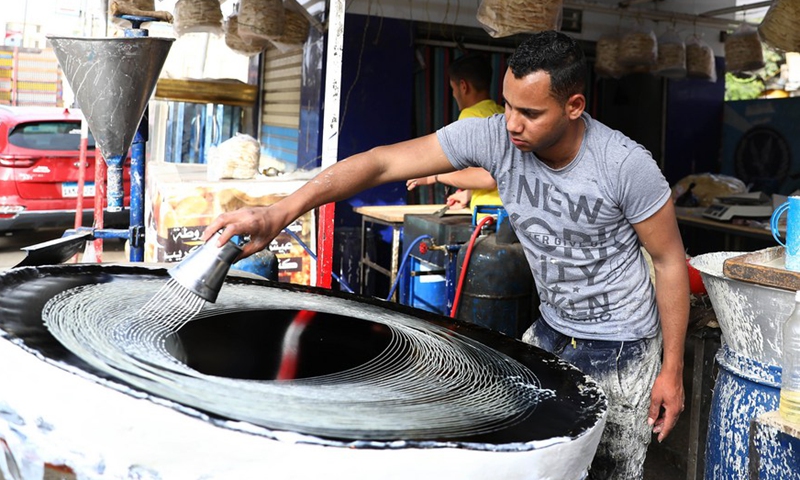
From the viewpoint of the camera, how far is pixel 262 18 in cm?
586

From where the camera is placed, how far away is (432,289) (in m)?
4.29

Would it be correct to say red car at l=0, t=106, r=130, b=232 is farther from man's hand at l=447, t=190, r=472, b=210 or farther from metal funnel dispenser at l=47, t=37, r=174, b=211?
metal funnel dispenser at l=47, t=37, r=174, b=211

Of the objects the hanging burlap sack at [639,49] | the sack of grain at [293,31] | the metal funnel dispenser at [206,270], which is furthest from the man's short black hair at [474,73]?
the metal funnel dispenser at [206,270]

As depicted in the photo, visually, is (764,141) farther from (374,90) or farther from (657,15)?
(374,90)

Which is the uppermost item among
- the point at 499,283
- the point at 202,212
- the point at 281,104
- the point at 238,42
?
the point at 238,42

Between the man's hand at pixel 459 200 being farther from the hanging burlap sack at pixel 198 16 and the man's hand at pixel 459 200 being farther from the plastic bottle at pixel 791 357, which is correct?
the hanging burlap sack at pixel 198 16

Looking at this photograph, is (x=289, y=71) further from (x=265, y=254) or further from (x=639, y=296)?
(x=639, y=296)

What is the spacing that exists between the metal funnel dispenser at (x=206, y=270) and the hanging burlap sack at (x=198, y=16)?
4.87 meters

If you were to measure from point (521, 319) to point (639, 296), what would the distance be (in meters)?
1.44

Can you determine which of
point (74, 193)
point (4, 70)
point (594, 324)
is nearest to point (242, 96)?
point (74, 193)

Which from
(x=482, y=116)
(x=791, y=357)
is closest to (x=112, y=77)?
(x=482, y=116)

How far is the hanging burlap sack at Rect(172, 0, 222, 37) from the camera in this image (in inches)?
239

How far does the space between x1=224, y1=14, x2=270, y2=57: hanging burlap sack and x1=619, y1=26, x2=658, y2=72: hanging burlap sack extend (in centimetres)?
311

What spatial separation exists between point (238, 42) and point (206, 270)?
17.7ft
